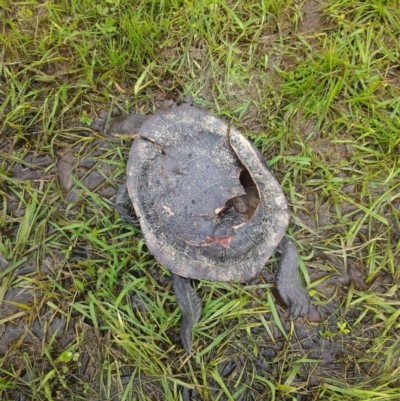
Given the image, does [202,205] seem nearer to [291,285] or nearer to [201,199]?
[201,199]

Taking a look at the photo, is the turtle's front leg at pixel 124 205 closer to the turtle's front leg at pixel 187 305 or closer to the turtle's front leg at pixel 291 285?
the turtle's front leg at pixel 187 305

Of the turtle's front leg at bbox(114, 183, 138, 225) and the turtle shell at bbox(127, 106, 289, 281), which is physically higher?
the turtle shell at bbox(127, 106, 289, 281)

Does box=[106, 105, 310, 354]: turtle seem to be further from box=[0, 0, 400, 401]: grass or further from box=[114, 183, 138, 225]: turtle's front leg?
box=[0, 0, 400, 401]: grass

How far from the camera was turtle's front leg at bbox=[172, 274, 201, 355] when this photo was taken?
2.80m

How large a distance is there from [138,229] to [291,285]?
1138 millimetres

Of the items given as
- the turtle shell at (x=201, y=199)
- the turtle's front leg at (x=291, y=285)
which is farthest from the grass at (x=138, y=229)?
the turtle shell at (x=201, y=199)

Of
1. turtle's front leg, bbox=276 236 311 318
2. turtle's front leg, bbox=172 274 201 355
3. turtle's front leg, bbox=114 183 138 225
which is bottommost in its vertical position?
turtle's front leg, bbox=172 274 201 355

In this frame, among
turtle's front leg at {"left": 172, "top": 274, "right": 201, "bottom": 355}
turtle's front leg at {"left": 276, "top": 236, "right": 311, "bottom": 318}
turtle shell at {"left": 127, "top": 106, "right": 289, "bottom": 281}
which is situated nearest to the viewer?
→ turtle shell at {"left": 127, "top": 106, "right": 289, "bottom": 281}

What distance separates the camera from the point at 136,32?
10.4 feet

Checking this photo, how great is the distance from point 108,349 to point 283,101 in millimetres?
2205

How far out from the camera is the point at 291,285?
2938 millimetres

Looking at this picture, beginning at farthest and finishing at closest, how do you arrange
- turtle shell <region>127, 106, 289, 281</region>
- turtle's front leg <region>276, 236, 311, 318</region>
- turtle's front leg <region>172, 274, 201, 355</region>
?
1. turtle's front leg <region>276, 236, 311, 318</region>
2. turtle's front leg <region>172, 274, 201, 355</region>
3. turtle shell <region>127, 106, 289, 281</region>

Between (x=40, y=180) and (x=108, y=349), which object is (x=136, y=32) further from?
(x=108, y=349)

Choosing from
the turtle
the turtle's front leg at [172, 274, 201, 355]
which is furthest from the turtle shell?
the turtle's front leg at [172, 274, 201, 355]
